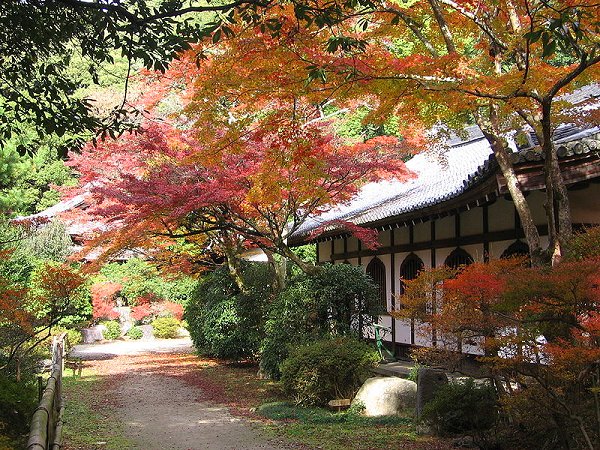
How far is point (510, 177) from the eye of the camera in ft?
25.7

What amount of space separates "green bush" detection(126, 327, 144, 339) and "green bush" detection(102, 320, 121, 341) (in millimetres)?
457

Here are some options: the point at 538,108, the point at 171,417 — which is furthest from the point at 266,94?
the point at 171,417

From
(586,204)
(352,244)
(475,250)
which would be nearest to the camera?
(586,204)

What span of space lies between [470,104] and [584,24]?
160cm

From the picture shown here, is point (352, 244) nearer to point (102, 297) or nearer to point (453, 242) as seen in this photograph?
point (453, 242)

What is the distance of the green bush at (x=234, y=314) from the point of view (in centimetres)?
1641

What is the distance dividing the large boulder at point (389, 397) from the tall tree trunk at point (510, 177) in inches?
Result: 128

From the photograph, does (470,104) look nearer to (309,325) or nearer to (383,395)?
(383,395)

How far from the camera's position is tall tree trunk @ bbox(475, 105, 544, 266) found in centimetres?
752

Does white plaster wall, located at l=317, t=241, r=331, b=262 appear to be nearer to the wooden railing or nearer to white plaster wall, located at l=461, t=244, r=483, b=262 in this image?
white plaster wall, located at l=461, t=244, r=483, b=262

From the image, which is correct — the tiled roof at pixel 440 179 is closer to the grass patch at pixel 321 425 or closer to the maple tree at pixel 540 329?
the maple tree at pixel 540 329

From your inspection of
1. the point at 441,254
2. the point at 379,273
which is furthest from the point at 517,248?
the point at 379,273

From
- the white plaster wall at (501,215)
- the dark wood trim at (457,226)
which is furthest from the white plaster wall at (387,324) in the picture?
the white plaster wall at (501,215)

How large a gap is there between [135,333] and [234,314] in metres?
12.7
